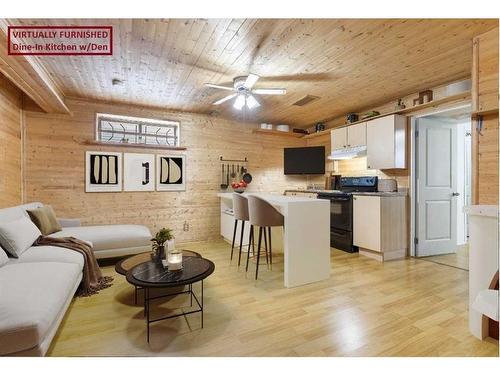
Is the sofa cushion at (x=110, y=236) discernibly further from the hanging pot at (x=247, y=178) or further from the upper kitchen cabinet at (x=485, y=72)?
the upper kitchen cabinet at (x=485, y=72)

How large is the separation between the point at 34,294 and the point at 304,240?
2.13 metres

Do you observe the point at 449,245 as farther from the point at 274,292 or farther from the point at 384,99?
the point at 274,292

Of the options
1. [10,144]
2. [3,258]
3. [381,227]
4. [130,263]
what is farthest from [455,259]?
[10,144]

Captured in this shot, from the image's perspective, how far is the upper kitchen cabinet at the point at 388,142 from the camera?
11.8ft

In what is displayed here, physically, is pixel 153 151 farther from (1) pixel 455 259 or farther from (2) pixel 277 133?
(1) pixel 455 259

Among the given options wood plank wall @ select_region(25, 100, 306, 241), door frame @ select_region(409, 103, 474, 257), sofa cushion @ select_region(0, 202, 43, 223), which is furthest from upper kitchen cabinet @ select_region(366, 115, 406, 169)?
sofa cushion @ select_region(0, 202, 43, 223)

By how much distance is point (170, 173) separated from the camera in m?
4.44

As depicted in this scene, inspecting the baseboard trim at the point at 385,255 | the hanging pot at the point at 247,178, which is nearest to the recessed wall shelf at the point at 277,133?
the hanging pot at the point at 247,178

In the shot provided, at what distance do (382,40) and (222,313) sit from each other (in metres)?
2.71

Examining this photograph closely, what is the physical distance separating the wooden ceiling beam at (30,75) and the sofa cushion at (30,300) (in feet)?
5.72

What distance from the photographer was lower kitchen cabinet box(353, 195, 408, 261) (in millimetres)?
3447

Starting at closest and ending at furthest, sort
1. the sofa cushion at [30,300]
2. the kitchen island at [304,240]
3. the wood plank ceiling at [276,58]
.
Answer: the sofa cushion at [30,300], the wood plank ceiling at [276,58], the kitchen island at [304,240]

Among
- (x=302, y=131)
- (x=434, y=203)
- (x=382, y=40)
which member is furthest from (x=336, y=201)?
(x=382, y=40)

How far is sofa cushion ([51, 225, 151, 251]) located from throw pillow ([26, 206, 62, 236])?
0.32 ft
